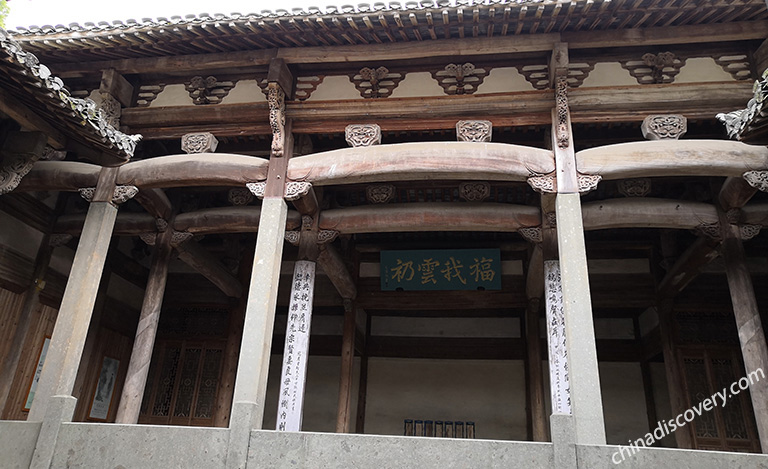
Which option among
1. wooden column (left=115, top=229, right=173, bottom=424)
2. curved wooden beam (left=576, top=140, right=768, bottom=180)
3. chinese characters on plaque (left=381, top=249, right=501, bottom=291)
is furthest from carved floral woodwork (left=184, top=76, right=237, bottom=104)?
curved wooden beam (left=576, top=140, right=768, bottom=180)

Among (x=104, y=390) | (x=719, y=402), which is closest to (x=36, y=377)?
(x=104, y=390)

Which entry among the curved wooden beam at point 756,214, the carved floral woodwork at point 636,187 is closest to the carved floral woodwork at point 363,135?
the carved floral woodwork at point 636,187

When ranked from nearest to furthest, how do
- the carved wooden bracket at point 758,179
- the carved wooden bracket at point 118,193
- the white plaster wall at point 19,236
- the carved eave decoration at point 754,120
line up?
the carved eave decoration at point 754,120
the carved wooden bracket at point 758,179
the carved wooden bracket at point 118,193
the white plaster wall at point 19,236

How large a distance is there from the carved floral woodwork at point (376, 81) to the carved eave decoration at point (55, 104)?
9.85 ft

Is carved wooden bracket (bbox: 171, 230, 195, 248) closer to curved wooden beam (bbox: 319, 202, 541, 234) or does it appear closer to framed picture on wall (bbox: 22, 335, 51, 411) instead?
curved wooden beam (bbox: 319, 202, 541, 234)

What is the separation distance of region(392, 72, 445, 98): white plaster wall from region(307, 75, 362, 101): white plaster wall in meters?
0.58

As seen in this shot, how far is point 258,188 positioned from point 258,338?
1.98 metres

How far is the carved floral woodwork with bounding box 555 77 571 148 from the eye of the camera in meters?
6.61

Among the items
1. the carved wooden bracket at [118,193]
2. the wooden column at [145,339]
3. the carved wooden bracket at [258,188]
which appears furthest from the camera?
the wooden column at [145,339]

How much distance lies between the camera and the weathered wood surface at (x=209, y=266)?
350 inches

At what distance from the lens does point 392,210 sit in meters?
7.94

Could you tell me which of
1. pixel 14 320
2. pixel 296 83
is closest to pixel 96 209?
pixel 14 320

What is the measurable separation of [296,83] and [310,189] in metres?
1.59

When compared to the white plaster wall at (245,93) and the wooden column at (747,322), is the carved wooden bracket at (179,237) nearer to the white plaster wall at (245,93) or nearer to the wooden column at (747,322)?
the white plaster wall at (245,93)
